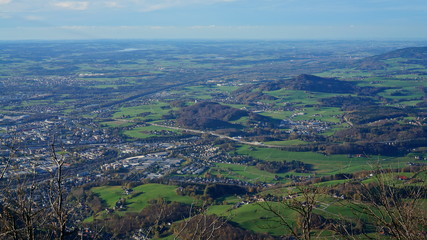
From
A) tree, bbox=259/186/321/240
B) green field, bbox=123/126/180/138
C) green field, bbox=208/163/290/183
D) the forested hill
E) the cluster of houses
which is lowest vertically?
the cluster of houses

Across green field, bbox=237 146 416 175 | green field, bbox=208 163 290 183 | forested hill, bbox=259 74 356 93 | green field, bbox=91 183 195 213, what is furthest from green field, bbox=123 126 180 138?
forested hill, bbox=259 74 356 93

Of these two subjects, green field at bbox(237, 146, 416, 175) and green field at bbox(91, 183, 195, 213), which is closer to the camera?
green field at bbox(91, 183, 195, 213)

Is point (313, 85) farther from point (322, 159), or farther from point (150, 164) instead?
point (150, 164)

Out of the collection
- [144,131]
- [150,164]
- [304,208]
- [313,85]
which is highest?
[304,208]

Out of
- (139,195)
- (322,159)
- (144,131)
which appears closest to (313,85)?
(144,131)

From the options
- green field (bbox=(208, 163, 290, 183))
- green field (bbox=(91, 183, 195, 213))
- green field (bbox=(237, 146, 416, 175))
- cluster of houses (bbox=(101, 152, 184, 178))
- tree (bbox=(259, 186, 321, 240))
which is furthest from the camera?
cluster of houses (bbox=(101, 152, 184, 178))

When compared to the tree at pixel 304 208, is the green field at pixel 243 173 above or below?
below

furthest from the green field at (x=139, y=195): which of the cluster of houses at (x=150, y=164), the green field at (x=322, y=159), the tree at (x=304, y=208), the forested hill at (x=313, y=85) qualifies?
the forested hill at (x=313, y=85)

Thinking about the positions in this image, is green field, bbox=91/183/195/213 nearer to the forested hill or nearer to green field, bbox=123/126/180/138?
green field, bbox=123/126/180/138

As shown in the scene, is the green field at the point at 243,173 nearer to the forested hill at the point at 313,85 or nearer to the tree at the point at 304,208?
the tree at the point at 304,208

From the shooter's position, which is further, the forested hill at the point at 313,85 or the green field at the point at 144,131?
the forested hill at the point at 313,85

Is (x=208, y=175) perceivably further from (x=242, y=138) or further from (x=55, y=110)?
(x=55, y=110)
